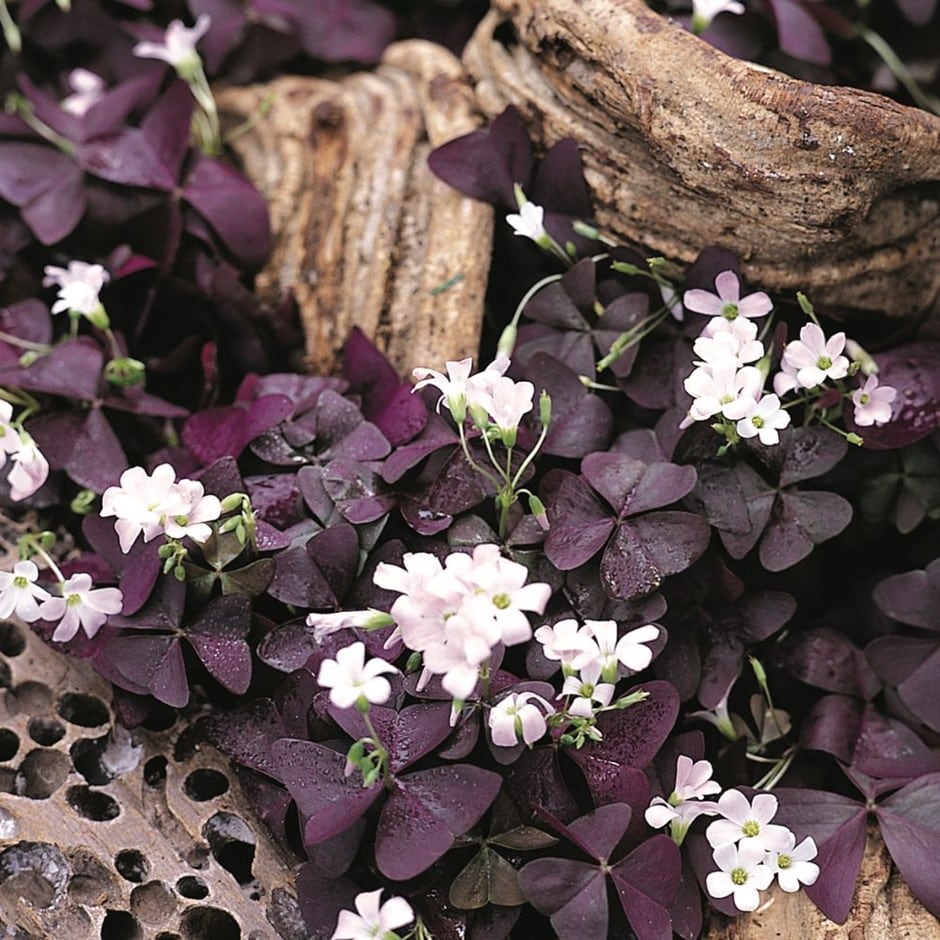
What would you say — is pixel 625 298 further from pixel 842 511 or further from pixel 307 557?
pixel 307 557

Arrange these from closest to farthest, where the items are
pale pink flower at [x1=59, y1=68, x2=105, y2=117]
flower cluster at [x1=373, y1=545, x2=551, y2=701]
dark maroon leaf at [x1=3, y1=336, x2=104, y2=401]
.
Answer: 1. flower cluster at [x1=373, y1=545, x2=551, y2=701]
2. dark maroon leaf at [x1=3, y1=336, x2=104, y2=401]
3. pale pink flower at [x1=59, y1=68, x2=105, y2=117]

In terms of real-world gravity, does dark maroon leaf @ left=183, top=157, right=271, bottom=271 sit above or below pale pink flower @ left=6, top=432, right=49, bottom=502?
above

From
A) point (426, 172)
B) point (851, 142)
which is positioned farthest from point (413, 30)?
point (851, 142)

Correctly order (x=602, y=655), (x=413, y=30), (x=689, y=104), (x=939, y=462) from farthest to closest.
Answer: (x=413, y=30), (x=939, y=462), (x=689, y=104), (x=602, y=655)

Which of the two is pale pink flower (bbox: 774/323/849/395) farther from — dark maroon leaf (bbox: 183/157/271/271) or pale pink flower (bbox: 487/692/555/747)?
dark maroon leaf (bbox: 183/157/271/271)

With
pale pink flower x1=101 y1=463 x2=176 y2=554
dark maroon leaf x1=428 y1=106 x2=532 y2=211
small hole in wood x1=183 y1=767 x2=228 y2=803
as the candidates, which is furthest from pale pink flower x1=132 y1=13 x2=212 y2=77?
small hole in wood x1=183 y1=767 x2=228 y2=803

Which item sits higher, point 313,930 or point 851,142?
point 851,142

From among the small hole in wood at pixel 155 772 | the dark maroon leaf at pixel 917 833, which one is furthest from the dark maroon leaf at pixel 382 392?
the dark maroon leaf at pixel 917 833
